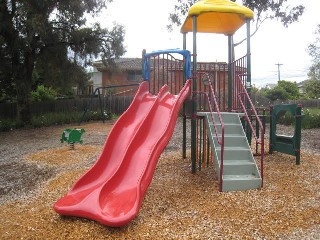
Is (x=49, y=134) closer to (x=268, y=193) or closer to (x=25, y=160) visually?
(x=25, y=160)

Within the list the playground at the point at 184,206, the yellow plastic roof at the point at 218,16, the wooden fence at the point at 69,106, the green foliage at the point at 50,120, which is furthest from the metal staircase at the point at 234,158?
the wooden fence at the point at 69,106

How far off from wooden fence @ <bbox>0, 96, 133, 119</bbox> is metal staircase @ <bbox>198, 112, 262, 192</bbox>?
1461cm

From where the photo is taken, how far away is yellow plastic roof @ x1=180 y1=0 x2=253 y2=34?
6605 mm

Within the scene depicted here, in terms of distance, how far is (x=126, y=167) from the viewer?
525 cm

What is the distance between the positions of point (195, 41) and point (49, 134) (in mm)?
10906

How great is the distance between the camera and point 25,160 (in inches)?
373

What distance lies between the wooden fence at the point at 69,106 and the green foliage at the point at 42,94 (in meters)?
1.90

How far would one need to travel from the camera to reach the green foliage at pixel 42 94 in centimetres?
2341

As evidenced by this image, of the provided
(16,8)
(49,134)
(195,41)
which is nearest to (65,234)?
(195,41)

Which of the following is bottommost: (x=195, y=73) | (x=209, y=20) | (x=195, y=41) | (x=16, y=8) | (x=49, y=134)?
(x=49, y=134)

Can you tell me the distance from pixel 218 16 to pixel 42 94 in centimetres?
1876

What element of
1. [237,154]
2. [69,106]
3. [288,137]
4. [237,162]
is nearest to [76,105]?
[69,106]

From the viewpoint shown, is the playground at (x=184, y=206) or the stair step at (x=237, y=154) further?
the stair step at (x=237, y=154)

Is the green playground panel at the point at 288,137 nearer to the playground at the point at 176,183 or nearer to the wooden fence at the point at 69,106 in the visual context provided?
the playground at the point at 176,183
